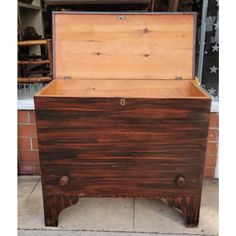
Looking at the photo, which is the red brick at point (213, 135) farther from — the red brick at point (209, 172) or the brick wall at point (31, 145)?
the red brick at point (209, 172)

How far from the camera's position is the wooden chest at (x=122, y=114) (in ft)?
3.59

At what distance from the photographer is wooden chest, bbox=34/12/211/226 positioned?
1.09m

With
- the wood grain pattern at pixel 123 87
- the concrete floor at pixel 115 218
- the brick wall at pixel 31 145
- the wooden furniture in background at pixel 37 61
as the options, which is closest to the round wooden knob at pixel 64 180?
the concrete floor at pixel 115 218

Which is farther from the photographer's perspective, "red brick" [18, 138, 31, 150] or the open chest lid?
"red brick" [18, 138, 31, 150]

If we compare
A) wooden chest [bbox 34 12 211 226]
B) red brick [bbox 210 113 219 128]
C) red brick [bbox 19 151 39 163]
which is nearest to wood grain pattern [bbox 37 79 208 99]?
wooden chest [bbox 34 12 211 226]

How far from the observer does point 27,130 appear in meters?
1.70

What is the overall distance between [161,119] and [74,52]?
0.65 meters

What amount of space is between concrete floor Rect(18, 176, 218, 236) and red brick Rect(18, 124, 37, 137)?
1.19 feet

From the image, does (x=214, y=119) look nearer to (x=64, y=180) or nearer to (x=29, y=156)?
(x=64, y=180)

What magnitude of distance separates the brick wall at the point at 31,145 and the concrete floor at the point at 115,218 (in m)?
0.20

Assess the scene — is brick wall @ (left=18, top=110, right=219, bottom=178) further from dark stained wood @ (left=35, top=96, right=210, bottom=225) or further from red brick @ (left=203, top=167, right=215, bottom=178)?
dark stained wood @ (left=35, top=96, right=210, bottom=225)

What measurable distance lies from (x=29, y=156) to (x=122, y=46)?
3.09ft

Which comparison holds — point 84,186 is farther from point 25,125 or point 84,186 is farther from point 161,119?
point 25,125

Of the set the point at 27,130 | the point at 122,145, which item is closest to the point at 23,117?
the point at 27,130
